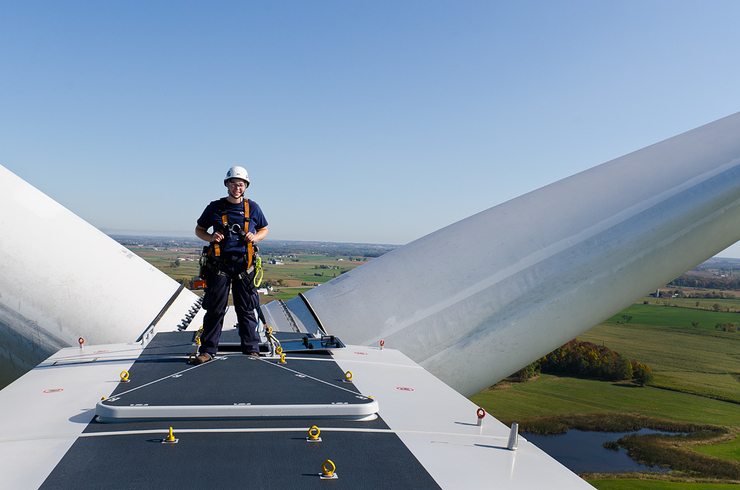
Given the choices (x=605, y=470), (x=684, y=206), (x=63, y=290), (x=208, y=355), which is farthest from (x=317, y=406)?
(x=605, y=470)

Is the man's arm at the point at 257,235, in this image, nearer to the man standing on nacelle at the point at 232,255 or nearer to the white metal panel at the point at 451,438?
the man standing on nacelle at the point at 232,255

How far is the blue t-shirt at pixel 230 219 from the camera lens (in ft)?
18.1

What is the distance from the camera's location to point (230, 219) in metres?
5.62

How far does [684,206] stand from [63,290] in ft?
31.6

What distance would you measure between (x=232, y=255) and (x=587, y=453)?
12290cm

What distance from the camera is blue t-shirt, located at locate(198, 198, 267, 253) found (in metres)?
5.52

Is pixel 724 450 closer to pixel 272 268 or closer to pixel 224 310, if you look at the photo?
pixel 272 268

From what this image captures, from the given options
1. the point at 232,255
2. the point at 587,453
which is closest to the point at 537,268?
the point at 232,255

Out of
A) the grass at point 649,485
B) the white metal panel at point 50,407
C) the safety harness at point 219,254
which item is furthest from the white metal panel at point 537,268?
the grass at point 649,485

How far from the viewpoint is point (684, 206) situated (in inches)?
261

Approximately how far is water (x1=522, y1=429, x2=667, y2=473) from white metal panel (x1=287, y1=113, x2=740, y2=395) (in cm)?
10154

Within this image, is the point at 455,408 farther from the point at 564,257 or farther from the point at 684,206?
the point at 684,206

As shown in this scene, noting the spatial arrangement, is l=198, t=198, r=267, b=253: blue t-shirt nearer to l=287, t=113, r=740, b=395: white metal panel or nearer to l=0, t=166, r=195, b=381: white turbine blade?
l=287, t=113, r=740, b=395: white metal panel

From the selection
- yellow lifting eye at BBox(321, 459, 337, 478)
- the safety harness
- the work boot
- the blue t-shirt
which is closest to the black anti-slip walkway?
yellow lifting eye at BBox(321, 459, 337, 478)
